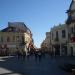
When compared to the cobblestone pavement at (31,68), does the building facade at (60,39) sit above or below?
above

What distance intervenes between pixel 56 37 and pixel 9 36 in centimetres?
2005

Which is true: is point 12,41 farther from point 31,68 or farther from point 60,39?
point 31,68

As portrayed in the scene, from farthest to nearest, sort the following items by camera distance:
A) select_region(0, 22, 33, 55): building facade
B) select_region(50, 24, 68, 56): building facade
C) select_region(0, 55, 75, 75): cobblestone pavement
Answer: select_region(0, 22, 33, 55): building facade → select_region(50, 24, 68, 56): building facade → select_region(0, 55, 75, 75): cobblestone pavement

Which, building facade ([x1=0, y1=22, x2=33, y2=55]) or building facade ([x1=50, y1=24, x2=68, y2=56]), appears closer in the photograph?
building facade ([x1=50, y1=24, x2=68, y2=56])

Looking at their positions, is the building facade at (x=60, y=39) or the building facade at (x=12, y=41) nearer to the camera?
the building facade at (x=60, y=39)

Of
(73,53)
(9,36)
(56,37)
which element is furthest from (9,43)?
(73,53)

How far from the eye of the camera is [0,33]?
3531 inches

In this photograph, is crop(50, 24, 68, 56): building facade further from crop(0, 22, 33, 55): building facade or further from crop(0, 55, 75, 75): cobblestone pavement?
crop(0, 55, 75, 75): cobblestone pavement

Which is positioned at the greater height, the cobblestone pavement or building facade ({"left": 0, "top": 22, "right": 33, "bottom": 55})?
building facade ({"left": 0, "top": 22, "right": 33, "bottom": 55})

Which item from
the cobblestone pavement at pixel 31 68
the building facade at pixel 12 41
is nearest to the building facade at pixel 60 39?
the building facade at pixel 12 41

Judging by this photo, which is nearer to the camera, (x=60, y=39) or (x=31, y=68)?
(x=31, y=68)

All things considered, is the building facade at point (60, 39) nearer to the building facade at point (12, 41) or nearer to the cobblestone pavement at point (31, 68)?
the building facade at point (12, 41)

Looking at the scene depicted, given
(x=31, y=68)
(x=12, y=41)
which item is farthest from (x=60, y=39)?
(x=31, y=68)

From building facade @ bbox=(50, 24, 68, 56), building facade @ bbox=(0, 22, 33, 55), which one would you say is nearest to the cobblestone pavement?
building facade @ bbox=(50, 24, 68, 56)
